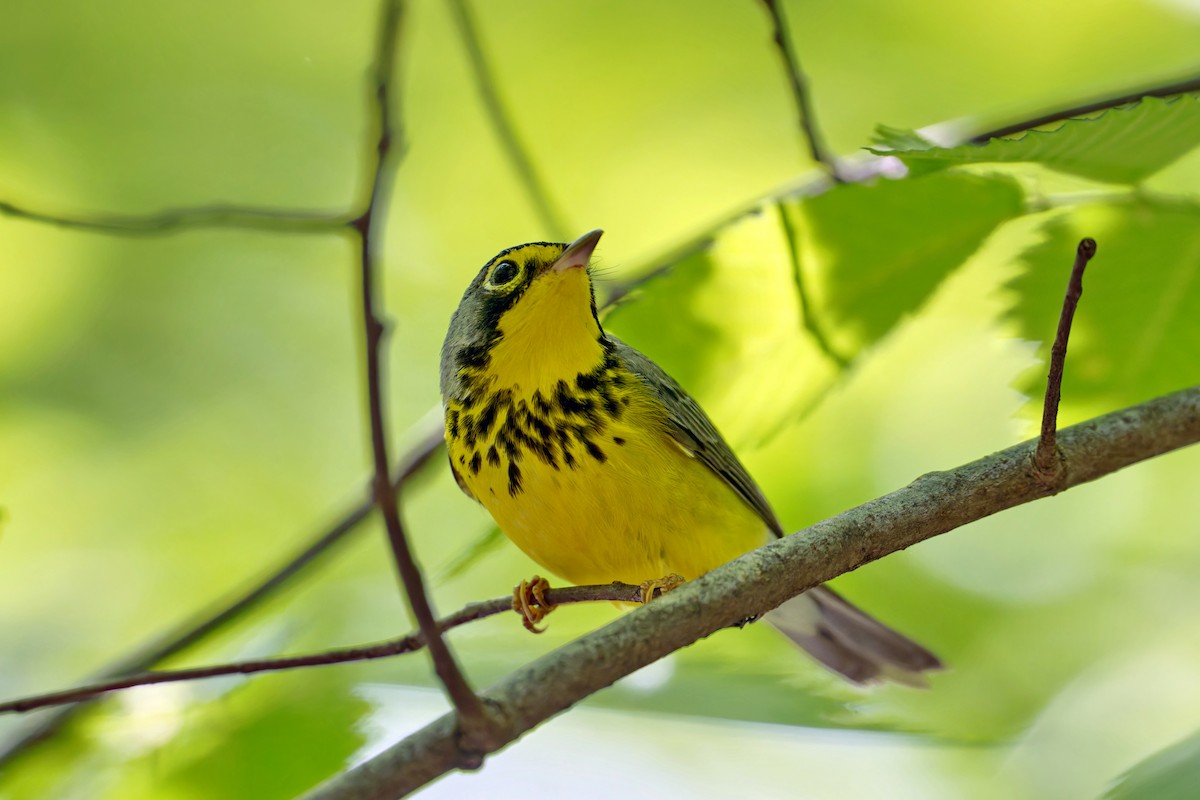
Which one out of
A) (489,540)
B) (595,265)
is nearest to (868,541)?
(489,540)

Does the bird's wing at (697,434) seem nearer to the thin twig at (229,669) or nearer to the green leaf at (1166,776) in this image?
the thin twig at (229,669)

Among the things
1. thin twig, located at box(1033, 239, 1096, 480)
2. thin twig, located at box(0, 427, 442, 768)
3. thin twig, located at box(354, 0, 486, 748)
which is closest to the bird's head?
thin twig, located at box(0, 427, 442, 768)

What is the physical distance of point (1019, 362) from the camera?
5254 millimetres

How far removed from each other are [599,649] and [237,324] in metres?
5.43

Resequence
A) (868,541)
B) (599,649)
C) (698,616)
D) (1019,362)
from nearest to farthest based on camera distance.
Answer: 1. (599,649)
2. (698,616)
3. (868,541)
4. (1019,362)

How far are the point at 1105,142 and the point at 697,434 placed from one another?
1.84 meters

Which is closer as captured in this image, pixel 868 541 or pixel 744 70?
pixel 868 541

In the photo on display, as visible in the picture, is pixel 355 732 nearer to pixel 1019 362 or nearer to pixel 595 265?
pixel 595 265

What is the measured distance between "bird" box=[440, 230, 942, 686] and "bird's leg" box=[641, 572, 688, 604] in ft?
0.04

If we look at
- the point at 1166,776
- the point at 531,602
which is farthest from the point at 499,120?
the point at 1166,776

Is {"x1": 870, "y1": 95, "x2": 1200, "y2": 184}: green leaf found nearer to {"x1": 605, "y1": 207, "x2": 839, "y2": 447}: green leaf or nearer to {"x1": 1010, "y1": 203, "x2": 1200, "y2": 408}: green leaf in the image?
{"x1": 1010, "y1": 203, "x2": 1200, "y2": 408}: green leaf

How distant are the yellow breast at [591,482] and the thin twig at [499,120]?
21.6 inches

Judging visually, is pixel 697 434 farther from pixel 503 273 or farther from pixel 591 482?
pixel 503 273

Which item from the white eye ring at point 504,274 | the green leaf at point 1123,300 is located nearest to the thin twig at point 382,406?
the green leaf at point 1123,300
